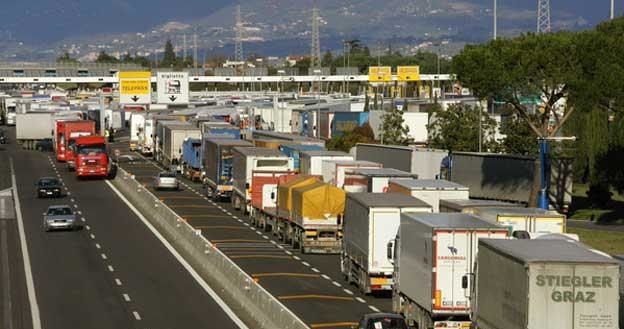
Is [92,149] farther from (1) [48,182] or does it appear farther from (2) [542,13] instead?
(2) [542,13]

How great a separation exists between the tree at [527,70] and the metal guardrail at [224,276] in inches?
668

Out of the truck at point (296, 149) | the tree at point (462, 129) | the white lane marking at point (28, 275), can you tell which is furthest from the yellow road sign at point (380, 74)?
the white lane marking at point (28, 275)

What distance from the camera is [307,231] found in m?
50.7

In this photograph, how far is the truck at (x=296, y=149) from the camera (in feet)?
224

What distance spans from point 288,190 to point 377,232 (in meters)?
15.5

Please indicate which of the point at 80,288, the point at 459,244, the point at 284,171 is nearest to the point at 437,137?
the point at 284,171

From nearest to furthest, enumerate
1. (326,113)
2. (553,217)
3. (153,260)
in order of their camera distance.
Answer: (553,217)
(153,260)
(326,113)

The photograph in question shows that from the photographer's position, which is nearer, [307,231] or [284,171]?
[307,231]

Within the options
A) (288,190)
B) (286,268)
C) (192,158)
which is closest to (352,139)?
(192,158)

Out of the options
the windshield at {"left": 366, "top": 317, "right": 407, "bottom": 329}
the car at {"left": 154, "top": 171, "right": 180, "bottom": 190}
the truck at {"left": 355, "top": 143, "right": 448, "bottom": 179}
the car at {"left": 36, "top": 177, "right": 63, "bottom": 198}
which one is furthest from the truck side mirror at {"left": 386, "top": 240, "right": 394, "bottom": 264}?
the car at {"left": 154, "top": 171, "right": 180, "bottom": 190}

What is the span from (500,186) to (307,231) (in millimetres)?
20760

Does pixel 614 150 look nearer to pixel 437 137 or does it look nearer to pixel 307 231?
pixel 307 231

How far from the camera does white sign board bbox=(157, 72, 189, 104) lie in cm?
11025

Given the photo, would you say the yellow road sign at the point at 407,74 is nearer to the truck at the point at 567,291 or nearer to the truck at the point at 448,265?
the truck at the point at 448,265
